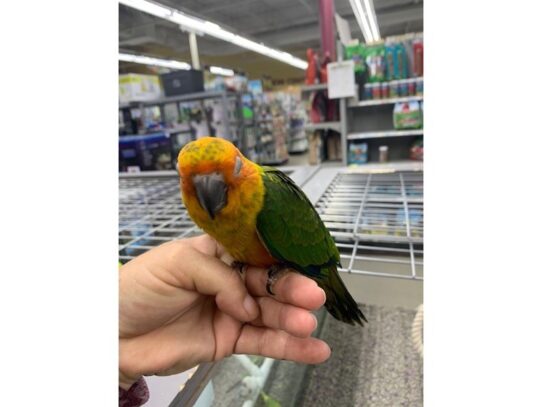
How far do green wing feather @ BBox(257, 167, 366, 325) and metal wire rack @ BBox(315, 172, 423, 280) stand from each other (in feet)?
0.51

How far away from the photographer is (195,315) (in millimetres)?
897

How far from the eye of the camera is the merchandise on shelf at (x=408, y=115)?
11.1ft

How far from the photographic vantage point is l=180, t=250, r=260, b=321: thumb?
0.76 m

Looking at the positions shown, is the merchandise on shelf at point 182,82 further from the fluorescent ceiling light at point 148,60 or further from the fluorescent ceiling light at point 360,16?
the fluorescent ceiling light at point 148,60

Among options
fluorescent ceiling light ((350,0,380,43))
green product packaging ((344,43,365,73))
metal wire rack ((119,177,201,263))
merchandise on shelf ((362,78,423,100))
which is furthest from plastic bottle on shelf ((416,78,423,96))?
metal wire rack ((119,177,201,263))

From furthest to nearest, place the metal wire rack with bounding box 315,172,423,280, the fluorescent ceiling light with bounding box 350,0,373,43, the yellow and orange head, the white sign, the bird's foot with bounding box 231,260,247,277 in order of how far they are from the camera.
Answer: the fluorescent ceiling light with bounding box 350,0,373,43
the white sign
the metal wire rack with bounding box 315,172,423,280
the bird's foot with bounding box 231,260,247,277
the yellow and orange head

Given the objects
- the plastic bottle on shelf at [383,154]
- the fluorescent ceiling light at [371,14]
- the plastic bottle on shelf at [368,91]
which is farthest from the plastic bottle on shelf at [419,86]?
the fluorescent ceiling light at [371,14]

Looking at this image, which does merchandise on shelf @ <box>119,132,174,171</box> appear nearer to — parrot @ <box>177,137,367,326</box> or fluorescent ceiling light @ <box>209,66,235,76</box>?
parrot @ <box>177,137,367,326</box>

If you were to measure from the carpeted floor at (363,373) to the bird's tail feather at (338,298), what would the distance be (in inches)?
28.6
